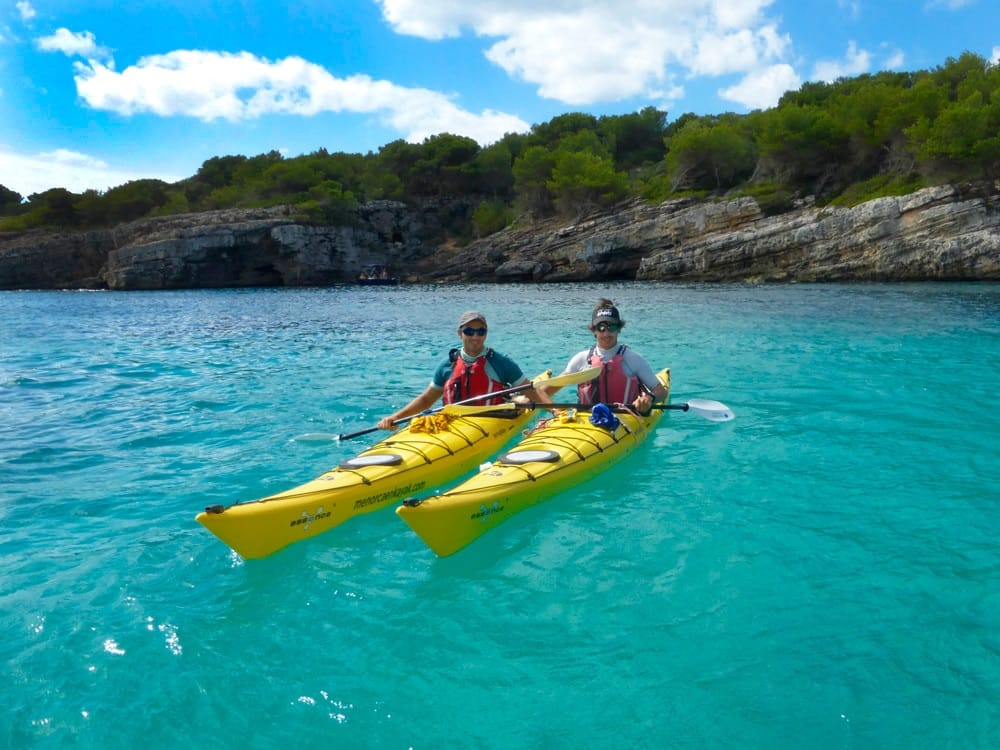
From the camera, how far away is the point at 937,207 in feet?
107

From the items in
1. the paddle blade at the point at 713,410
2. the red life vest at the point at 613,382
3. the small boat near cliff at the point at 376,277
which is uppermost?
the small boat near cliff at the point at 376,277

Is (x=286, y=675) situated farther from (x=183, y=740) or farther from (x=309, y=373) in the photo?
(x=309, y=373)

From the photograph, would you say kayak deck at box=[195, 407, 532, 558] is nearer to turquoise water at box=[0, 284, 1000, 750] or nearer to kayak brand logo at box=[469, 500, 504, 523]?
turquoise water at box=[0, 284, 1000, 750]

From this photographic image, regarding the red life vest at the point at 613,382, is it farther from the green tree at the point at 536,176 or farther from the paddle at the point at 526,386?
the green tree at the point at 536,176

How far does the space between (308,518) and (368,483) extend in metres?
0.65

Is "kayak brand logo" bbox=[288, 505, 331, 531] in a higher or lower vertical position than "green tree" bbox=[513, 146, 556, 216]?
lower

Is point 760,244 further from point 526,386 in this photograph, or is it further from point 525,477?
point 525,477

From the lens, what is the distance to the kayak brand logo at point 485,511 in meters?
5.25

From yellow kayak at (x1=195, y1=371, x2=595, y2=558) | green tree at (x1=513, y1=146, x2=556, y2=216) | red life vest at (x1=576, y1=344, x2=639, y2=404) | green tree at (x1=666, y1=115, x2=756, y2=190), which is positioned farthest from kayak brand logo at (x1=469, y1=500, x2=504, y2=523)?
green tree at (x1=513, y1=146, x2=556, y2=216)

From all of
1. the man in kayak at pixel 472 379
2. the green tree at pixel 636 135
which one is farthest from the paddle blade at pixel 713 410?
the green tree at pixel 636 135

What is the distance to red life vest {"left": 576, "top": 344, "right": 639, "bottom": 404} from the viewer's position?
7.77 meters

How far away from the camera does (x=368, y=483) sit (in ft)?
18.9

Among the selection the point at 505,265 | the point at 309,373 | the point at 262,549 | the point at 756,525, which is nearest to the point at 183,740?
the point at 262,549

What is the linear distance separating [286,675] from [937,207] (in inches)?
1500
